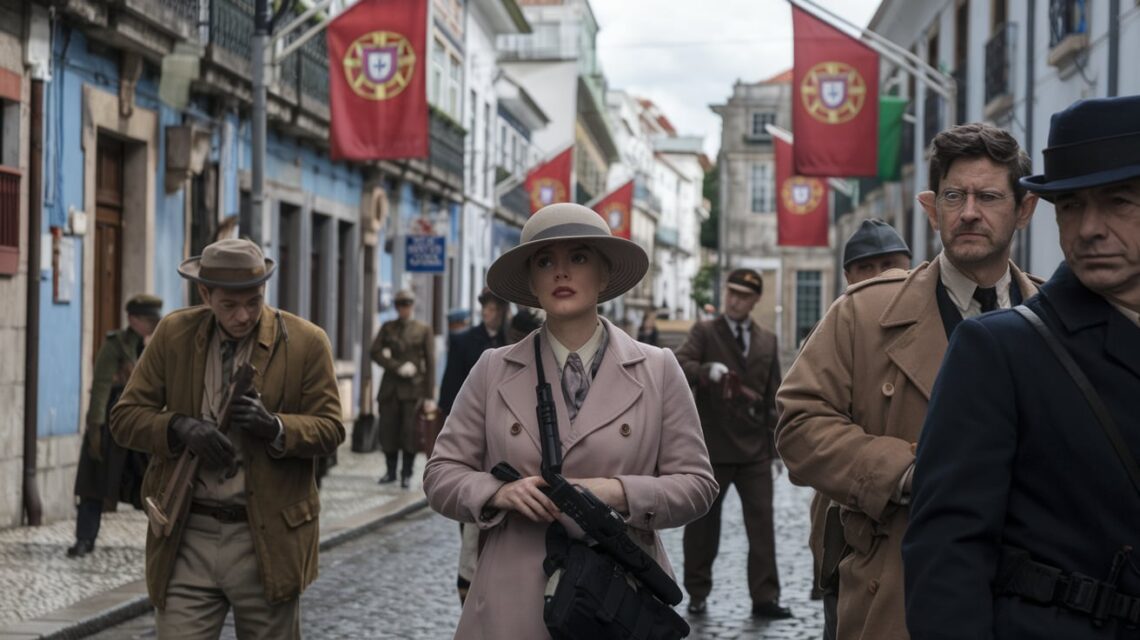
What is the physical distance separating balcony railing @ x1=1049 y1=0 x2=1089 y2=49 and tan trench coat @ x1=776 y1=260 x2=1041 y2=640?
14.7 metres

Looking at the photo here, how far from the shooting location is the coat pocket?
5543 mm

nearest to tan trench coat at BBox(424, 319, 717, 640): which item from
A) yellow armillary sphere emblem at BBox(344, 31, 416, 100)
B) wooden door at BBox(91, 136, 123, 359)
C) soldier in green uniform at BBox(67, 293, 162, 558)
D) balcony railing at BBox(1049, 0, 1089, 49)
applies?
soldier in green uniform at BBox(67, 293, 162, 558)

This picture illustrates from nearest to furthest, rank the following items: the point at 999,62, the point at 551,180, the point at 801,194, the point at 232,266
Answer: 1. the point at 232,266
2. the point at 999,62
3. the point at 801,194
4. the point at 551,180

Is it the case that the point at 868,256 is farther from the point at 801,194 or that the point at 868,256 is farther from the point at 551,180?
the point at 551,180

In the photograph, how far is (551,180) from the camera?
35.5 m

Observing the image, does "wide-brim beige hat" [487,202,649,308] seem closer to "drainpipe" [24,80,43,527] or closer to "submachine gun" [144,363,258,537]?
"submachine gun" [144,363,258,537]

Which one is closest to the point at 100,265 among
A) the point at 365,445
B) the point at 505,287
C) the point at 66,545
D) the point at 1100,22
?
the point at 66,545

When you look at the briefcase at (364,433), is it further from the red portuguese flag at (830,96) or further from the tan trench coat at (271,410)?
the tan trench coat at (271,410)

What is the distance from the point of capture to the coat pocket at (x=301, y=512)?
218 inches

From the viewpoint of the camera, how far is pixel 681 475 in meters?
4.26

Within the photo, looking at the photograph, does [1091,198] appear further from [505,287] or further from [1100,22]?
[1100,22]

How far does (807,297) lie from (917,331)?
64.2m

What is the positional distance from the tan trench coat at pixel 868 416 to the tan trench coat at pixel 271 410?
6.21ft

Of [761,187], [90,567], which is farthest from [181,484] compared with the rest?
[761,187]
